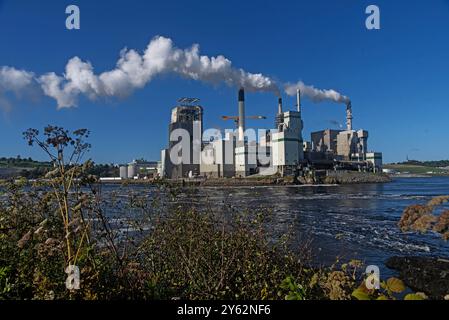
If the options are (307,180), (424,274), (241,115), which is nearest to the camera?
(424,274)

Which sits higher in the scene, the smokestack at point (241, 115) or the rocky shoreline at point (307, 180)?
the smokestack at point (241, 115)

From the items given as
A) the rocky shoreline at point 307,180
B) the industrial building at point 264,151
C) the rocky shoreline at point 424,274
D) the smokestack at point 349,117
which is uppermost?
the smokestack at point 349,117

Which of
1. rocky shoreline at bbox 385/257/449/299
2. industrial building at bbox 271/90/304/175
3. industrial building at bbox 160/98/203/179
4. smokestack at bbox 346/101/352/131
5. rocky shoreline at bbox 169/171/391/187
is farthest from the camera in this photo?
smokestack at bbox 346/101/352/131

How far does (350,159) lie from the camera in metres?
131

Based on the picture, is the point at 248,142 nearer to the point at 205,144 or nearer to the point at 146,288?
the point at 205,144

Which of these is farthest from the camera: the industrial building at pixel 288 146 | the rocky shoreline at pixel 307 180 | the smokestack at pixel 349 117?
the smokestack at pixel 349 117

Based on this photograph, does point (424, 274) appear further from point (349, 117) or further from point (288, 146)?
point (349, 117)

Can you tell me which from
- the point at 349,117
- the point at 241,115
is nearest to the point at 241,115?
the point at 241,115

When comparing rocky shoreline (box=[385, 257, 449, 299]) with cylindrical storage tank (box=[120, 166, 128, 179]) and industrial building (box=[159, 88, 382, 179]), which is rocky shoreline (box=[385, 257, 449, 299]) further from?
Result: cylindrical storage tank (box=[120, 166, 128, 179])

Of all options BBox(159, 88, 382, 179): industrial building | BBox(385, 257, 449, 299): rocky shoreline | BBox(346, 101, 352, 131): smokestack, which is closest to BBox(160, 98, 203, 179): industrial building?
BBox(159, 88, 382, 179): industrial building

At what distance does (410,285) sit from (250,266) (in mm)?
6348

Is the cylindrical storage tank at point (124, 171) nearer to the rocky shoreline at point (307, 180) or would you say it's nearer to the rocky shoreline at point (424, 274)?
the rocky shoreline at point (307, 180)

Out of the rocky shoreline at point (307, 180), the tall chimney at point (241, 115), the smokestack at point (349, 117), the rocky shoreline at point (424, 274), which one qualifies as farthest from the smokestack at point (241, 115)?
the rocky shoreline at point (424, 274)

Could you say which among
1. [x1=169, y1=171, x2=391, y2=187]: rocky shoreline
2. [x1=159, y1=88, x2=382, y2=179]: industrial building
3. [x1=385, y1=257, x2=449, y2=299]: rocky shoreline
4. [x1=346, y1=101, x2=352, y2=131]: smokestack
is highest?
[x1=346, y1=101, x2=352, y2=131]: smokestack
